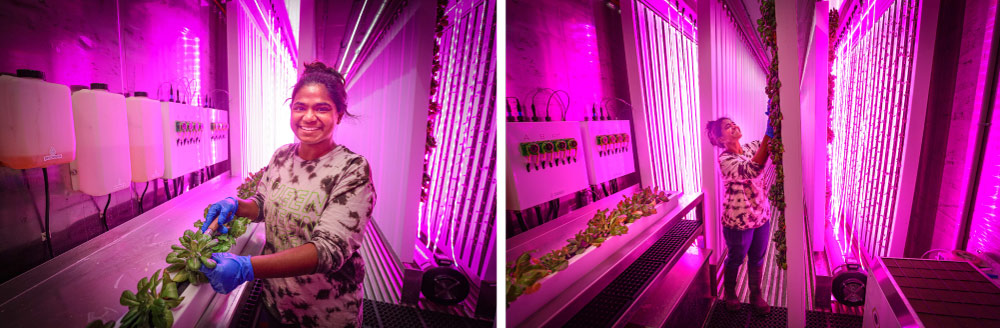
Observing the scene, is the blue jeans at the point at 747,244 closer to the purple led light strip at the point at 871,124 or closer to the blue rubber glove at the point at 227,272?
the purple led light strip at the point at 871,124

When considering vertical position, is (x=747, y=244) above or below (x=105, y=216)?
below

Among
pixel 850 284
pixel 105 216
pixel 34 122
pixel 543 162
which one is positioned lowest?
pixel 850 284

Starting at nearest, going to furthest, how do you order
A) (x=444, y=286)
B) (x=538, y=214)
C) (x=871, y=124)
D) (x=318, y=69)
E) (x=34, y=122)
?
1. (x=34, y=122)
2. (x=318, y=69)
3. (x=871, y=124)
4. (x=538, y=214)
5. (x=444, y=286)

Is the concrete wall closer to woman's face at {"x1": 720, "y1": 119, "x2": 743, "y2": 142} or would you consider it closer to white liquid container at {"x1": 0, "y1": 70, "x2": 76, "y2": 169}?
white liquid container at {"x1": 0, "y1": 70, "x2": 76, "y2": 169}

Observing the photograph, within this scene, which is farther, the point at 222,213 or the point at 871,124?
the point at 871,124

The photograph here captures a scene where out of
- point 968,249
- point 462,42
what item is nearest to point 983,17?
point 968,249

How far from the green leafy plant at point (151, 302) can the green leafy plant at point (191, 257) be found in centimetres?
4

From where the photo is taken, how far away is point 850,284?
1.69 meters

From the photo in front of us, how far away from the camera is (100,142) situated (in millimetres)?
983

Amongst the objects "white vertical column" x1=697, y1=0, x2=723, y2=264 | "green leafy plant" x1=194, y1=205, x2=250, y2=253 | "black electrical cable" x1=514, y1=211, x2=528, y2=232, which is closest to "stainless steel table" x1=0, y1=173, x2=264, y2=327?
"green leafy plant" x1=194, y1=205, x2=250, y2=253

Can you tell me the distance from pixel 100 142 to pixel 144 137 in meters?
0.12

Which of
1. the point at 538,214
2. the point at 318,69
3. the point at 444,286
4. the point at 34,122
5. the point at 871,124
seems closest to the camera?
the point at 34,122

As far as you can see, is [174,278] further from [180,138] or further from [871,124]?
[871,124]

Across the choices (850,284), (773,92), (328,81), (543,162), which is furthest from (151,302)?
(850,284)
